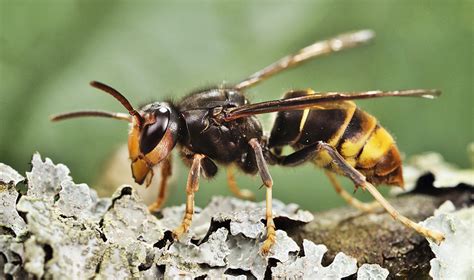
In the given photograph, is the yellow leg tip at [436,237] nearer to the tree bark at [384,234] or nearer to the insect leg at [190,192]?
the tree bark at [384,234]

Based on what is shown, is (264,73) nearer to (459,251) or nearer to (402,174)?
(402,174)

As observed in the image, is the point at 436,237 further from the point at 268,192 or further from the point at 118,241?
the point at 118,241

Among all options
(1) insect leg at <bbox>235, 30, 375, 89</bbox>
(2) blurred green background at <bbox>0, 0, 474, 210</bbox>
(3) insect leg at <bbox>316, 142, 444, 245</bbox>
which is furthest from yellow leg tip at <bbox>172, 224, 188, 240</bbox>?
(2) blurred green background at <bbox>0, 0, 474, 210</bbox>

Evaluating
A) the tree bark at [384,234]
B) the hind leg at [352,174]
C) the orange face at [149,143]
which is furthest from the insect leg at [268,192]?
the orange face at [149,143]

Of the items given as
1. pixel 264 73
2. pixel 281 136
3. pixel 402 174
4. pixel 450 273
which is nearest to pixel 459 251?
pixel 450 273

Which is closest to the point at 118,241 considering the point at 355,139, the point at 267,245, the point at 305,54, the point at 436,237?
the point at 267,245

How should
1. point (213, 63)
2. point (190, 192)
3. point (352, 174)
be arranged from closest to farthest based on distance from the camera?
point (190, 192)
point (352, 174)
point (213, 63)

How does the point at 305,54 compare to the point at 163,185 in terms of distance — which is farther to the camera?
the point at 305,54
